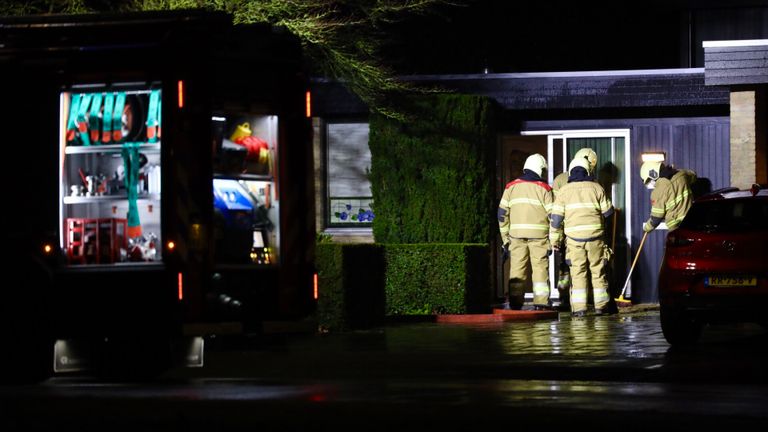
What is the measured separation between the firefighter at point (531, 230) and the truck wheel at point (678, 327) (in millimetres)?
4749

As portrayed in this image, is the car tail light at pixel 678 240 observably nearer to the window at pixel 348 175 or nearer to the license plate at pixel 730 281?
the license plate at pixel 730 281

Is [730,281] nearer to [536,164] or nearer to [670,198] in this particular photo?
[536,164]

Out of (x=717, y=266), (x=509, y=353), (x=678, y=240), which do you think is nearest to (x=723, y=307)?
(x=717, y=266)

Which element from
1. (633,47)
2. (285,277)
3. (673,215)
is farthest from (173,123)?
(633,47)

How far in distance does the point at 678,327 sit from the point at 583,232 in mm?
4768

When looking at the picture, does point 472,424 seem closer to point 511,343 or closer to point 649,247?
point 511,343

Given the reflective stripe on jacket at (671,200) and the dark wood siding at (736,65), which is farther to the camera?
the reflective stripe on jacket at (671,200)

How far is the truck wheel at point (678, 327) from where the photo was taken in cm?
1551

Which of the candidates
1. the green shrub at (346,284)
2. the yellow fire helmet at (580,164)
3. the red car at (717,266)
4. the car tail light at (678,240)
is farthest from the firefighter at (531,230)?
the car tail light at (678,240)

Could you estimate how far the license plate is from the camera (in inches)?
590

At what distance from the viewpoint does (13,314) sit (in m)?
11.9

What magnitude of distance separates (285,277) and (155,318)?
141 cm

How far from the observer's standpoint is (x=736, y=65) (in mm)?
21047

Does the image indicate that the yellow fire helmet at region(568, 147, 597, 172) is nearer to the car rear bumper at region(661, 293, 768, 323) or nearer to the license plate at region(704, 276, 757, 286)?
the car rear bumper at region(661, 293, 768, 323)
